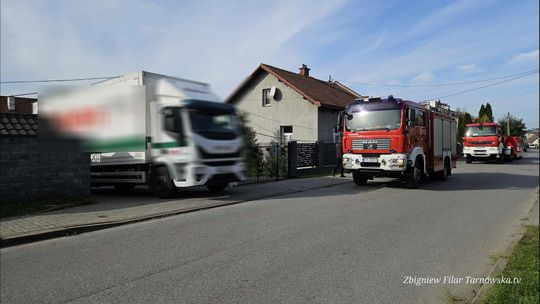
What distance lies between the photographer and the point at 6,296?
4.48 meters

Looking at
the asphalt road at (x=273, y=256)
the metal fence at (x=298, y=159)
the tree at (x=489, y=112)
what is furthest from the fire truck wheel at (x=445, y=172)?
the tree at (x=489, y=112)

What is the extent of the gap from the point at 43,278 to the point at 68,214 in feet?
13.7

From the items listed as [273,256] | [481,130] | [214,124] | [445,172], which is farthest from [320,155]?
[214,124]

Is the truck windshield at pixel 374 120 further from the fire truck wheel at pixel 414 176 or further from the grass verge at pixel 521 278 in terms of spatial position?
the grass verge at pixel 521 278

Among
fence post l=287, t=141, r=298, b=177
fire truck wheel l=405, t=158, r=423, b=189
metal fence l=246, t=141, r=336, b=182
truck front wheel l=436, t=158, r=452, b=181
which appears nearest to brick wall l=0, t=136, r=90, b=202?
metal fence l=246, t=141, r=336, b=182

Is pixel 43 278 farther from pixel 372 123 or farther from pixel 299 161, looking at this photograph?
pixel 299 161

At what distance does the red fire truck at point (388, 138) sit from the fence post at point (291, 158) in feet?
12.9

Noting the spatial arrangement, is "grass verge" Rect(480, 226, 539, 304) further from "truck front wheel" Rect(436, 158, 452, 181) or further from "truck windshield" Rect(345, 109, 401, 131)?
"truck front wheel" Rect(436, 158, 452, 181)

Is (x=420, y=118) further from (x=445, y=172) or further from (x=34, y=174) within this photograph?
(x=34, y=174)

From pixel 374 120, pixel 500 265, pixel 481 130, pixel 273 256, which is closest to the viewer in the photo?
pixel 481 130

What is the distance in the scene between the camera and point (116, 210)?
9570 millimetres

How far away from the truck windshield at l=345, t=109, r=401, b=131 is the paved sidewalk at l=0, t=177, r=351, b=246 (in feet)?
8.98

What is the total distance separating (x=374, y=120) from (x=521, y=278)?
9095 mm

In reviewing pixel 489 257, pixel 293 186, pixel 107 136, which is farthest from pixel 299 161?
pixel 107 136
